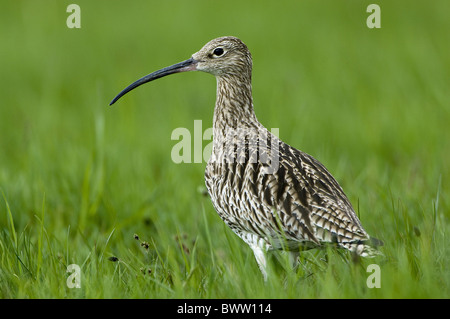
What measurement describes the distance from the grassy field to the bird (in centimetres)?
18

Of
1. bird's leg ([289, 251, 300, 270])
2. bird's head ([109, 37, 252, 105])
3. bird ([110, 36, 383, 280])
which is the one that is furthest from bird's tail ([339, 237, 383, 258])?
bird's head ([109, 37, 252, 105])

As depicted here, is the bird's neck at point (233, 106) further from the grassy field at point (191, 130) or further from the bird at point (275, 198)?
the grassy field at point (191, 130)

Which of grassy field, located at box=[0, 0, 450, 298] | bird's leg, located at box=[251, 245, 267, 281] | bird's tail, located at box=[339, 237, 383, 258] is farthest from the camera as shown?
bird's leg, located at box=[251, 245, 267, 281]

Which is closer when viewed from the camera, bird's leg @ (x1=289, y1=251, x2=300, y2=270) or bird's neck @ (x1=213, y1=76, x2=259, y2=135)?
bird's leg @ (x1=289, y1=251, x2=300, y2=270)

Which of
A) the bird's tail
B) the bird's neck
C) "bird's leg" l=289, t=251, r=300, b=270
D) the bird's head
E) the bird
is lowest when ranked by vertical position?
"bird's leg" l=289, t=251, r=300, b=270

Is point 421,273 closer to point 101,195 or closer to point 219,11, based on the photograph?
point 101,195

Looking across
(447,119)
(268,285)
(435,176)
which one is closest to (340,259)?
(268,285)

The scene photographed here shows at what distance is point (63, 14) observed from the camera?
18797 millimetres

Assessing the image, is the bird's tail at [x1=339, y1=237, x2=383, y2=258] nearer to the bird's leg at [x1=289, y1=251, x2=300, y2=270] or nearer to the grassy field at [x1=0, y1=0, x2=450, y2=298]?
the grassy field at [x1=0, y1=0, x2=450, y2=298]

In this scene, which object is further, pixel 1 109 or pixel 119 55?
pixel 119 55

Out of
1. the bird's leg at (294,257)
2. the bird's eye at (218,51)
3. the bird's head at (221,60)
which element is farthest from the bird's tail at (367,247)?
the bird's eye at (218,51)

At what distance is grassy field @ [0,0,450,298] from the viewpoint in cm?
486

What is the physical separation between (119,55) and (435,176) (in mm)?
9237

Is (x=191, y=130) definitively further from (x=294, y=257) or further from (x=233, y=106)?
(x=294, y=257)
